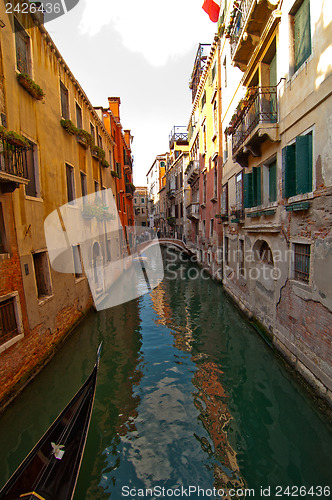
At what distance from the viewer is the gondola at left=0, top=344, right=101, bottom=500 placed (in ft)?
8.87

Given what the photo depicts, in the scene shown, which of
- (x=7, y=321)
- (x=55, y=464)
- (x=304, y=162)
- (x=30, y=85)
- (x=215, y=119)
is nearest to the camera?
(x=55, y=464)

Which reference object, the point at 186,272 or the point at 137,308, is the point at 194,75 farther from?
the point at 137,308

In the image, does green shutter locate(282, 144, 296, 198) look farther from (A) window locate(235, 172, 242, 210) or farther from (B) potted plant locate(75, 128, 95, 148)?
(B) potted plant locate(75, 128, 95, 148)

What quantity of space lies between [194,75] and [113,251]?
1597cm

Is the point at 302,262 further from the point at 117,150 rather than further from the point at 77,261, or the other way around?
the point at 117,150

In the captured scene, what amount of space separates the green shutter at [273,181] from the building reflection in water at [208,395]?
4.33 metres

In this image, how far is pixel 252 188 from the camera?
8445mm

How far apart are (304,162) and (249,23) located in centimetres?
455

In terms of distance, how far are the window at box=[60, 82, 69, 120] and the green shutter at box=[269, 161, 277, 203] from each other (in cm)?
630

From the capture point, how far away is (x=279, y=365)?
233 inches

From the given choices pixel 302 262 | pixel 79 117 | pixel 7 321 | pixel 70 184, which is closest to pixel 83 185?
pixel 70 184

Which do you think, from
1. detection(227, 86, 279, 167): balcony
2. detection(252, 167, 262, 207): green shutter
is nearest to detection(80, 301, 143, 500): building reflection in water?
detection(252, 167, 262, 207): green shutter

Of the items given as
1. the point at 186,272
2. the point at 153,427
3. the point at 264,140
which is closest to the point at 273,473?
the point at 153,427

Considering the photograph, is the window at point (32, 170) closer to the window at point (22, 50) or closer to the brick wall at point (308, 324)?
the window at point (22, 50)
